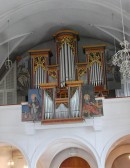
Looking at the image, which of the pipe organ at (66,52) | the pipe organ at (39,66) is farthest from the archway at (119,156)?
the pipe organ at (39,66)

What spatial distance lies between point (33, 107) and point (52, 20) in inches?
198

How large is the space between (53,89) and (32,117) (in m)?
1.31

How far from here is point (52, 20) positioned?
53.9ft

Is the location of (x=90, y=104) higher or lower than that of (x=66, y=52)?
lower

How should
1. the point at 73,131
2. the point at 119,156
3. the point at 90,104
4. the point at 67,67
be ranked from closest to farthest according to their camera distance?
the point at 90,104 → the point at 73,131 → the point at 67,67 → the point at 119,156

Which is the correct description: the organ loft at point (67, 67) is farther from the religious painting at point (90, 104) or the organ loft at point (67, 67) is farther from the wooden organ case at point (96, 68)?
the religious painting at point (90, 104)

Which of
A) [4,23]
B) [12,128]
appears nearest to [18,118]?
[12,128]

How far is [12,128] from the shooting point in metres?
13.9

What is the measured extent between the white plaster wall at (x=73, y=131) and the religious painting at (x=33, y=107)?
15.5 inches

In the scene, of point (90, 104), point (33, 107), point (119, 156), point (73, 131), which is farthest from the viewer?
point (119, 156)

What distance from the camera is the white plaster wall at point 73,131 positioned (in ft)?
43.5

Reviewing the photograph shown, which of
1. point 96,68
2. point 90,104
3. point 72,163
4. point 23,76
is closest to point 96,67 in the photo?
point 96,68

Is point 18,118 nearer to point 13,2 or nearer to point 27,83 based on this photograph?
point 27,83

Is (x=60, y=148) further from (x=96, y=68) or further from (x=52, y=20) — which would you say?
(x=52, y=20)
